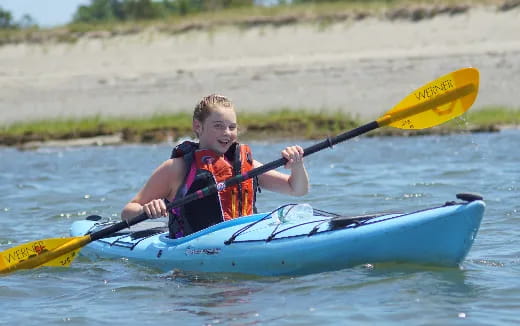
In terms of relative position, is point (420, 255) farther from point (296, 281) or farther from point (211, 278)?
point (211, 278)

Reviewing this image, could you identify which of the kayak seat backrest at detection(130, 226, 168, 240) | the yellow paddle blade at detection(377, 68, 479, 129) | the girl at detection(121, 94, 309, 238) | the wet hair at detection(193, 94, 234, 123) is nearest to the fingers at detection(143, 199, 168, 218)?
the girl at detection(121, 94, 309, 238)

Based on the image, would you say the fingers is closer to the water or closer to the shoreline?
the water

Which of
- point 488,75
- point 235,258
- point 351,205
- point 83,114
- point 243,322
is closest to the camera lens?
point 243,322

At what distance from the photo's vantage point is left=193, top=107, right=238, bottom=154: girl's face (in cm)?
580

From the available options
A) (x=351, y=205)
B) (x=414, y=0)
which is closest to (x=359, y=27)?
(x=414, y=0)

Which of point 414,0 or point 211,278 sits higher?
point 414,0

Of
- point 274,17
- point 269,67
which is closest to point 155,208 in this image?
point 269,67

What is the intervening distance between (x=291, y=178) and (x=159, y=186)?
73cm

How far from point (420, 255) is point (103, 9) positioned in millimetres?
29716

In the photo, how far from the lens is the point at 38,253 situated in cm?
630

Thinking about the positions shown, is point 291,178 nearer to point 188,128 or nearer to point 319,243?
point 319,243

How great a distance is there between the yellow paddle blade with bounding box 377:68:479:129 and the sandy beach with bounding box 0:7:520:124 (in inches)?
331

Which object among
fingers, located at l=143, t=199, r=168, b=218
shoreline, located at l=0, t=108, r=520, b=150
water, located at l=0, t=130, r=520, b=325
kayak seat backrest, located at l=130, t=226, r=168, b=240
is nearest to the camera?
water, located at l=0, t=130, r=520, b=325

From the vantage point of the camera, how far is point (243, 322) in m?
4.86
